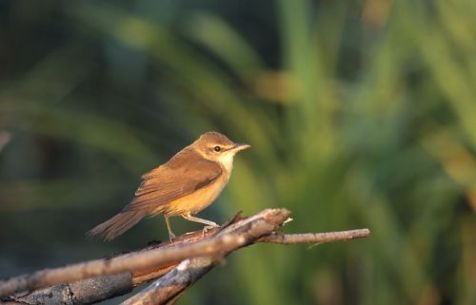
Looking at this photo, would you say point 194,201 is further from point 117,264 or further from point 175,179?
point 117,264

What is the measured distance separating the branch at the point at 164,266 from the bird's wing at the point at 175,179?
0.55m

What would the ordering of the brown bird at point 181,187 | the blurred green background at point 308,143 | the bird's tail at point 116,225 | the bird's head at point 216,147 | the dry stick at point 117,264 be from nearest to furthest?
the dry stick at point 117,264, the bird's tail at point 116,225, the brown bird at point 181,187, the bird's head at point 216,147, the blurred green background at point 308,143

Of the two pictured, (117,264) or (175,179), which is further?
(175,179)

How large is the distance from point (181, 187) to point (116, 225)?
1.49 feet

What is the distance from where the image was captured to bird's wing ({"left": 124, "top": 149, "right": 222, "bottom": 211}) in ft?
12.6

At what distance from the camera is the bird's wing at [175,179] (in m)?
3.85

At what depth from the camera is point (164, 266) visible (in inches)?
124

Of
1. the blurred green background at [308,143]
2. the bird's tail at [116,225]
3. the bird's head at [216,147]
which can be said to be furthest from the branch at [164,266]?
the blurred green background at [308,143]

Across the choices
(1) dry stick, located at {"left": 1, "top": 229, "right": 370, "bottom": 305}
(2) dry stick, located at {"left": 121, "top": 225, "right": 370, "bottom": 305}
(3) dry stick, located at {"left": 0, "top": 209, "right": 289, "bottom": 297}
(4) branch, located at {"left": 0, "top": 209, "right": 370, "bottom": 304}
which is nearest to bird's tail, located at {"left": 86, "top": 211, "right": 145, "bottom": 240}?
(4) branch, located at {"left": 0, "top": 209, "right": 370, "bottom": 304}

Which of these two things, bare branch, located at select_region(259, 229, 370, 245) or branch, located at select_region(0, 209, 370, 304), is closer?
branch, located at select_region(0, 209, 370, 304)

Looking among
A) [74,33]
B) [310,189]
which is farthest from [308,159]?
[74,33]

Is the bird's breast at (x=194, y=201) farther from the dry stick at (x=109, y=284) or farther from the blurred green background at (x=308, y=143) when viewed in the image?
the blurred green background at (x=308, y=143)

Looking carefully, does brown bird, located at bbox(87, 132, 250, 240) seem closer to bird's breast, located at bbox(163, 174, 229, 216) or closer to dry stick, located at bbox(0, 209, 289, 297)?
bird's breast, located at bbox(163, 174, 229, 216)

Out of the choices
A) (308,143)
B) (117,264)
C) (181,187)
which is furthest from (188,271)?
(308,143)
